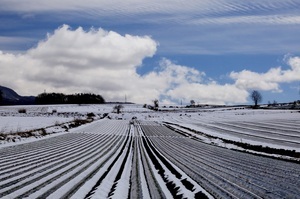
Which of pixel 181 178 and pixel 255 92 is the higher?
pixel 255 92

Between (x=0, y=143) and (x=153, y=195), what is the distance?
19886 millimetres

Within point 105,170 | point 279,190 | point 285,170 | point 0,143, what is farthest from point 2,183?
point 0,143

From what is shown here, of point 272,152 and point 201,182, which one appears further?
point 272,152

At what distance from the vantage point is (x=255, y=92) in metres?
184

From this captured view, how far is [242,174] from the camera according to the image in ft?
53.7

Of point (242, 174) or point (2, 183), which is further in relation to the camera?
point (242, 174)

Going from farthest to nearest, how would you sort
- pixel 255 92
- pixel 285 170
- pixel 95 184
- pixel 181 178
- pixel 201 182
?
pixel 255 92
pixel 285 170
pixel 181 178
pixel 201 182
pixel 95 184

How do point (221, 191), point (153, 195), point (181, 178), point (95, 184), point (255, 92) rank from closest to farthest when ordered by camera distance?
1. point (153, 195)
2. point (221, 191)
3. point (95, 184)
4. point (181, 178)
5. point (255, 92)

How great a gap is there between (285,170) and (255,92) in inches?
6765

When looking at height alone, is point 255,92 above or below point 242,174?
above

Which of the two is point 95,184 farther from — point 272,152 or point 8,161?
point 272,152

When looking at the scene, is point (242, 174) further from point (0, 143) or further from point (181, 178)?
point (0, 143)

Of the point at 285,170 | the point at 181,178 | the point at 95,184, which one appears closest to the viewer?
the point at 95,184

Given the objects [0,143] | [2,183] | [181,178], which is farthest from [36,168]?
[0,143]
